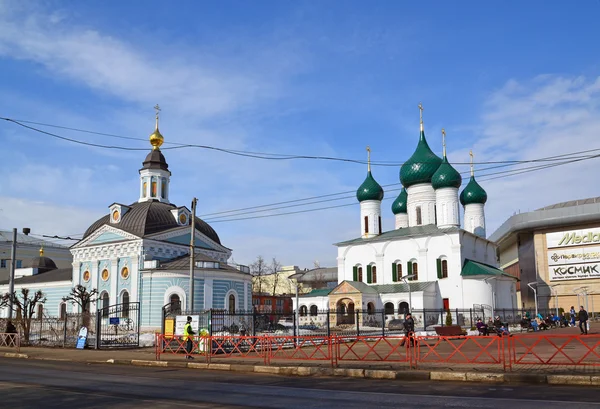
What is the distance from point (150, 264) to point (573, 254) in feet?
156

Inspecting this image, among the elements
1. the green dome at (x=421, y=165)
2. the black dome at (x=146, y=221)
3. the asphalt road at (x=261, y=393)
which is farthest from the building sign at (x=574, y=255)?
the asphalt road at (x=261, y=393)

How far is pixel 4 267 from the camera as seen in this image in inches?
2739

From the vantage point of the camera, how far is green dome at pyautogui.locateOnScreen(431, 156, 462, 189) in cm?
5356

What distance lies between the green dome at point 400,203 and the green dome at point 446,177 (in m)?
7.44

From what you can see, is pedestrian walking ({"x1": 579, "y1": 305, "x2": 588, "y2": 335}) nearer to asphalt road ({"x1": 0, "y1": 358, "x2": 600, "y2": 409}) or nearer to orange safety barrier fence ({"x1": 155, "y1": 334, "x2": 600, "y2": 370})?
orange safety barrier fence ({"x1": 155, "y1": 334, "x2": 600, "y2": 370})

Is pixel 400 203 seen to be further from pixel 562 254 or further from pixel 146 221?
pixel 146 221

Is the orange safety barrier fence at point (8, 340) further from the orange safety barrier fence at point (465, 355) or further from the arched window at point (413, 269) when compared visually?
the arched window at point (413, 269)

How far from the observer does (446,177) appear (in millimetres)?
53594

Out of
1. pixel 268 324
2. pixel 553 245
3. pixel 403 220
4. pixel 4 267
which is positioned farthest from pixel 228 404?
pixel 4 267

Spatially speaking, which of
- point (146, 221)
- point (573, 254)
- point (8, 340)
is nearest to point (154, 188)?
point (146, 221)

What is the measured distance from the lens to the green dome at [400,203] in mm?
61750

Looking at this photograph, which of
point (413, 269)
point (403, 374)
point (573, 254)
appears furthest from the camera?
point (573, 254)

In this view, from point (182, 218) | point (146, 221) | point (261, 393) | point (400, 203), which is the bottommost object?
point (261, 393)

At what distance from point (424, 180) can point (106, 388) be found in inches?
1894
